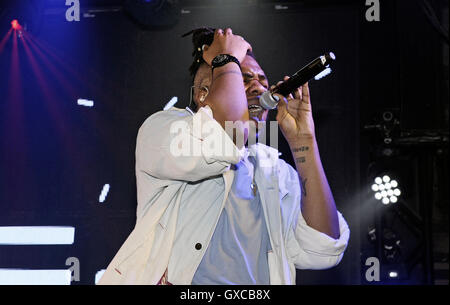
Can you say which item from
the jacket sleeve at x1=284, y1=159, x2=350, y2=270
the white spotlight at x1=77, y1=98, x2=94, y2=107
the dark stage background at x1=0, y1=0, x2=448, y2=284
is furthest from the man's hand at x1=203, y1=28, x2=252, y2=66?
the white spotlight at x1=77, y1=98, x2=94, y2=107

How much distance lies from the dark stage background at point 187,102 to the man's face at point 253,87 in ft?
3.21

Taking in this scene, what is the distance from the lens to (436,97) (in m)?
2.59

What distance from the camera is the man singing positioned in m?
1.25

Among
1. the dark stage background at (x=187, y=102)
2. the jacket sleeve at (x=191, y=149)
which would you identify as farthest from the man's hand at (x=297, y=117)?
the dark stage background at (x=187, y=102)

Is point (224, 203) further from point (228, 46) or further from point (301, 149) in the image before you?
point (228, 46)

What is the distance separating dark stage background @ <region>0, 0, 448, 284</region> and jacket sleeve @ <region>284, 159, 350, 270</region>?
1.08 metres

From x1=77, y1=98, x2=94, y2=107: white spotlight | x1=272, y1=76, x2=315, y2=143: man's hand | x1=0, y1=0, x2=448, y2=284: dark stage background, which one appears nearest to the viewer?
x1=272, y1=76, x2=315, y2=143: man's hand

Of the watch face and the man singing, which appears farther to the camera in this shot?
the watch face

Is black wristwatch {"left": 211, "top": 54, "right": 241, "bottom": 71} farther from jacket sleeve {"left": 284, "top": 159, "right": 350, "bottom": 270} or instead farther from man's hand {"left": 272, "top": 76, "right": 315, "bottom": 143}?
jacket sleeve {"left": 284, "top": 159, "right": 350, "bottom": 270}

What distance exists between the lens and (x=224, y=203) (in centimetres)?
136

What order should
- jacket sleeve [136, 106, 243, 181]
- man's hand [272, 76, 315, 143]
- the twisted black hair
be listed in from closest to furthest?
1. jacket sleeve [136, 106, 243, 181]
2. man's hand [272, 76, 315, 143]
3. the twisted black hair
